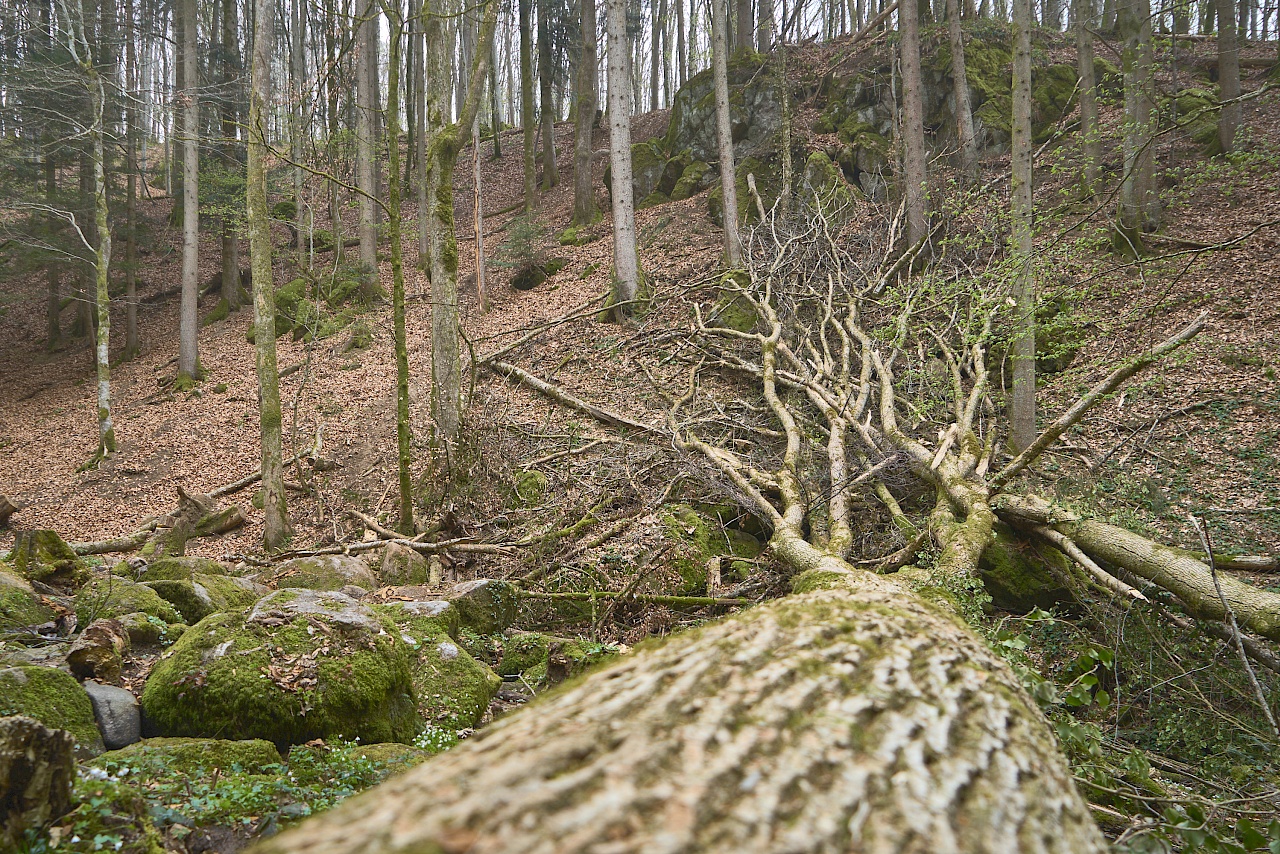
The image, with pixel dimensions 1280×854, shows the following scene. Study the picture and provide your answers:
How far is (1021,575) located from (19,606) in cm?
720

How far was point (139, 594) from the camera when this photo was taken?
4.96 metres

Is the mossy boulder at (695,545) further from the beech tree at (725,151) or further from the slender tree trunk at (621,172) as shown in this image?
the beech tree at (725,151)

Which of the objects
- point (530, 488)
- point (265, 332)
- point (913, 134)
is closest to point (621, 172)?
point (913, 134)

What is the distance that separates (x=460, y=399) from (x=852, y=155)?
38.7ft

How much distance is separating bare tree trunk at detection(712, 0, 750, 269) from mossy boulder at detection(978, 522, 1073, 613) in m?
9.10

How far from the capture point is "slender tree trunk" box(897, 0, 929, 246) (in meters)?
12.6

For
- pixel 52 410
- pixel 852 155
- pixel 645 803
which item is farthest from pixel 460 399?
pixel 52 410

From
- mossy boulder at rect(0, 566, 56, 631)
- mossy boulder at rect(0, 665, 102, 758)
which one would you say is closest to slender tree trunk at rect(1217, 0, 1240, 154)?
mossy boulder at rect(0, 665, 102, 758)

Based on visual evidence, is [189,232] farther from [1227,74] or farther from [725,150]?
[1227,74]

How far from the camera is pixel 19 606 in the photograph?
4.61 meters

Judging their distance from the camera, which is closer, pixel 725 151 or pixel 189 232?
pixel 725 151

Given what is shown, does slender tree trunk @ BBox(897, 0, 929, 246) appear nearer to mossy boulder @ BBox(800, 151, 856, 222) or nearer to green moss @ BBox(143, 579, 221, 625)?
mossy boulder @ BBox(800, 151, 856, 222)

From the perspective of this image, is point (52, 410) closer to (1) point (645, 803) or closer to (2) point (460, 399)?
(2) point (460, 399)

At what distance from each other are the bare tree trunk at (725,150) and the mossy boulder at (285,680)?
36.3ft
